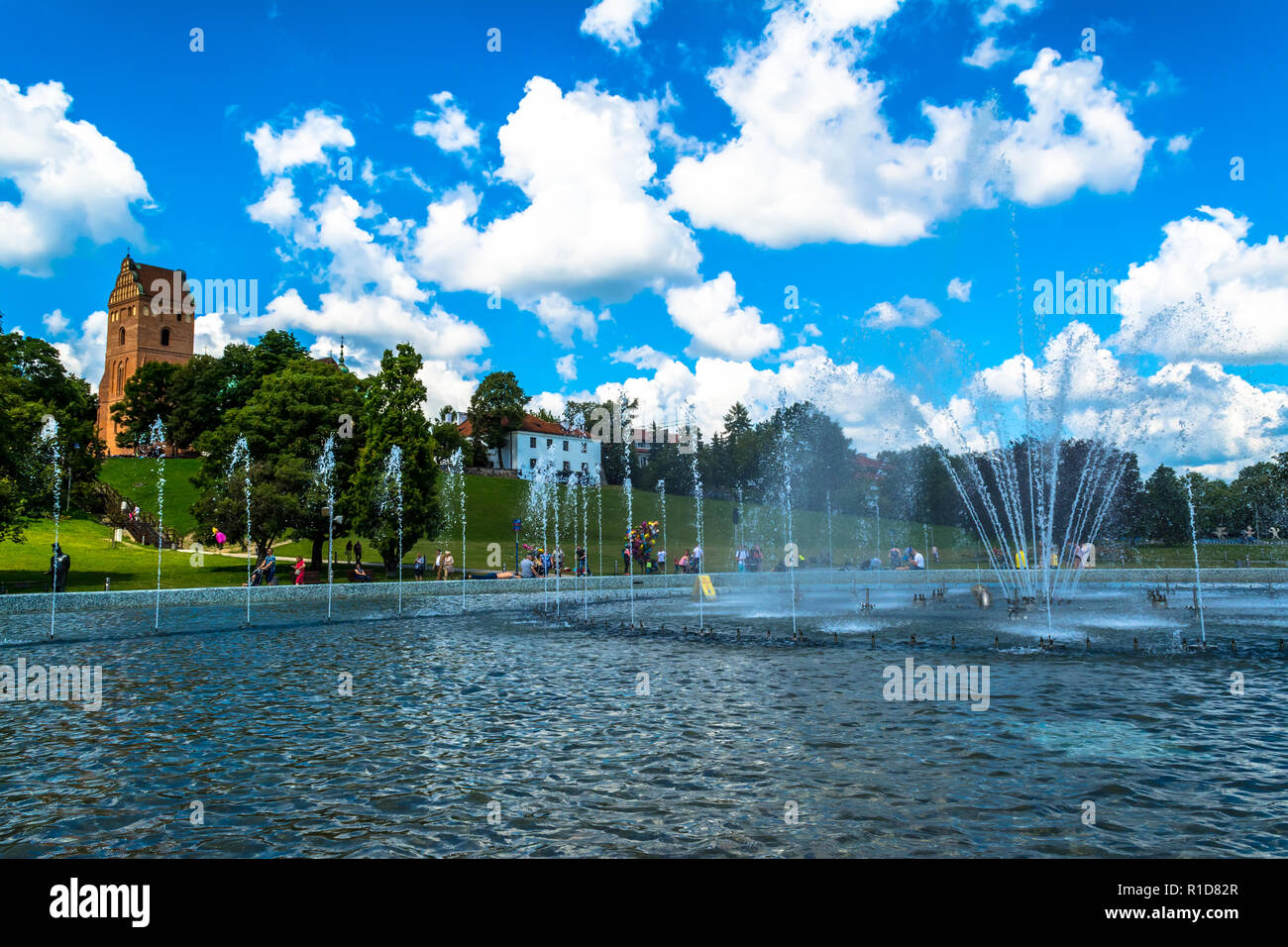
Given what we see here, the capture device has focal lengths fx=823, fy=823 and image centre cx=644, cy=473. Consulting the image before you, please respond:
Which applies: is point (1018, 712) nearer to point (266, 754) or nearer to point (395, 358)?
point (266, 754)

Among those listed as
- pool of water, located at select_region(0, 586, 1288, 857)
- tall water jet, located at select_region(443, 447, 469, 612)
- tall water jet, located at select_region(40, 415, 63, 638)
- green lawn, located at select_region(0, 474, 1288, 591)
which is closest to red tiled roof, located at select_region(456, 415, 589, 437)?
green lawn, located at select_region(0, 474, 1288, 591)

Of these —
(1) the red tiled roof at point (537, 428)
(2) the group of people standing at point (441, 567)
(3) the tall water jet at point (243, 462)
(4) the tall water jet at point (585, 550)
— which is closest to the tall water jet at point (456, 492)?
(4) the tall water jet at point (585, 550)

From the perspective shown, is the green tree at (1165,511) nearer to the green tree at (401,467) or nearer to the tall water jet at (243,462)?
the green tree at (401,467)

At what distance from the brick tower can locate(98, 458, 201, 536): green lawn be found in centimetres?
5086

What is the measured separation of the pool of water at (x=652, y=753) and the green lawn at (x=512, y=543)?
22900mm

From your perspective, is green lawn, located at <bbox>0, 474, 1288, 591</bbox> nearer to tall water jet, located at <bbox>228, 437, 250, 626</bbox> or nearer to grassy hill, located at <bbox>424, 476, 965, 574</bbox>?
grassy hill, located at <bbox>424, 476, 965, 574</bbox>

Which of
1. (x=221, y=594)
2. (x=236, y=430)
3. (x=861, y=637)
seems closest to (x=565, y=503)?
(x=236, y=430)

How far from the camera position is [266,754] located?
9.95 m

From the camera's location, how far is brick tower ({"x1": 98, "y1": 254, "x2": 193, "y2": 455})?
13550 centimetres

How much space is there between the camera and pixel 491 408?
120 m

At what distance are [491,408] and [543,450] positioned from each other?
13510 mm

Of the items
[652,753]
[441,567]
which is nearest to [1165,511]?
[441,567]

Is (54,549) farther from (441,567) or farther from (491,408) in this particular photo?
(491,408)
